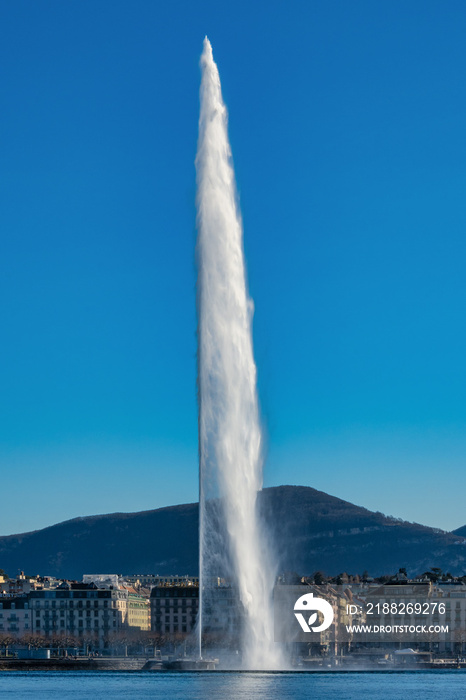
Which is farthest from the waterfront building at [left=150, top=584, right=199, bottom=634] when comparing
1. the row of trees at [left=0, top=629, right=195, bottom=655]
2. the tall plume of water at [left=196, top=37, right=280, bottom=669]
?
the tall plume of water at [left=196, top=37, right=280, bottom=669]

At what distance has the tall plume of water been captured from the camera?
6209cm

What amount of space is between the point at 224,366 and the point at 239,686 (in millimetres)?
16593

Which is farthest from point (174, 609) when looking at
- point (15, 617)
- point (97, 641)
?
point (15, 617)

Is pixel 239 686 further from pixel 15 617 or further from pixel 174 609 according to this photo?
→ pixel 15 617

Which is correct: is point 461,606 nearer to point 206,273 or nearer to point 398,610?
point 398,610

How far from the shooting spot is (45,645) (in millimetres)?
134375

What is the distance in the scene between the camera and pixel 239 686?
64812mm

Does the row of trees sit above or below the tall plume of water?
below

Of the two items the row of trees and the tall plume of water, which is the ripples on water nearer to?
the tall plume of water

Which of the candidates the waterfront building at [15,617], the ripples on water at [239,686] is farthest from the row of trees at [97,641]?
the ripples on water at [239,686]

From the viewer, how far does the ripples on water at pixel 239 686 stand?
6334 cm

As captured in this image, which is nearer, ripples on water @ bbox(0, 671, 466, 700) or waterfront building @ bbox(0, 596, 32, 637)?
ripples on water @ bbox(0, 671, 466, 700)

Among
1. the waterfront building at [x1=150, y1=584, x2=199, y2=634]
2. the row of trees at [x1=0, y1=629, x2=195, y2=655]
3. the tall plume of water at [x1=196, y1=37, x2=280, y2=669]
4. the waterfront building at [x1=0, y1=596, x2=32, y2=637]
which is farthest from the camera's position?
the waterfront building at [x1=150, y1=584, x2=199, y2=634]

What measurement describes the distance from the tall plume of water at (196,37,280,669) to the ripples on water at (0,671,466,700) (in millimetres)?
5089
